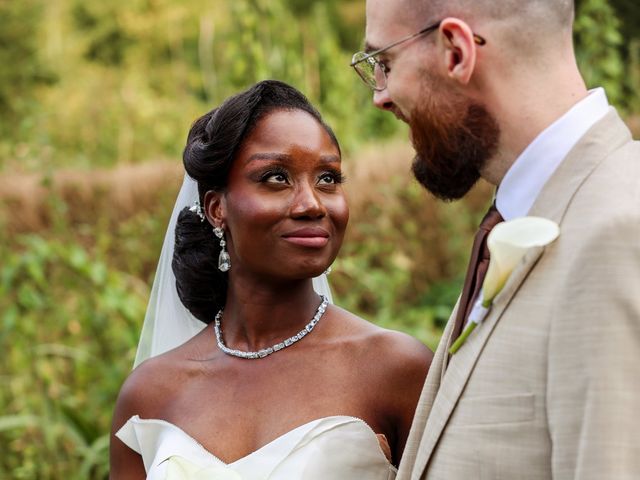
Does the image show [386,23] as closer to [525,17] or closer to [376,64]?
[376,64]

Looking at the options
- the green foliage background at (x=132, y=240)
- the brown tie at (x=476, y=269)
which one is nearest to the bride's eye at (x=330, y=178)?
the brown tie at (x=476, y=269)

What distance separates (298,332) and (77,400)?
2643 mm

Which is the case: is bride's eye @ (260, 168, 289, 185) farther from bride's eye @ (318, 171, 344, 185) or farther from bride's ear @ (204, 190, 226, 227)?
bride's ear @ (204, 190, 226, 227)

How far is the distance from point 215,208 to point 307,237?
1.37 feet

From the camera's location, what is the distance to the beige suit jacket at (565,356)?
1759 mm

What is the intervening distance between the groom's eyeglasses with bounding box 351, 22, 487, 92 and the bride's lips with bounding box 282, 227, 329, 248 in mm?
512

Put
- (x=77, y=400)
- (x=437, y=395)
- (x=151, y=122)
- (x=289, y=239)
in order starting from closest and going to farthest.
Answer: (x=437, y=395), (x=289, y=239), (x=77, y=400), (x=151, y=122)

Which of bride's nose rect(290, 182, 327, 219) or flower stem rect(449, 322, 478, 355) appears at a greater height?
bride's nose rect(290, 182, 327, 219)

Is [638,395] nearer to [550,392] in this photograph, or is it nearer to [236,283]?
[550,392]

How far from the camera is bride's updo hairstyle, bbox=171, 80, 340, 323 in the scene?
9.75 feet

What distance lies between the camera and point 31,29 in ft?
53.1

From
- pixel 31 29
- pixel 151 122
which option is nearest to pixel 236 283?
pixel 151 122

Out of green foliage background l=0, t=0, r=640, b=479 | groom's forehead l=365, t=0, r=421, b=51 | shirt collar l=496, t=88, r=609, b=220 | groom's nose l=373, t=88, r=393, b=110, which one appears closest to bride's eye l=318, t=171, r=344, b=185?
groom's nose l=373, t=88, r=393, b=110

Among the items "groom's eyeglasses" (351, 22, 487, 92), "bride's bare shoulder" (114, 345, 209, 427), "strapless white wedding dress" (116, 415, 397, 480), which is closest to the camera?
"groom's eyeglasses" (351, 22, 487, 92)
